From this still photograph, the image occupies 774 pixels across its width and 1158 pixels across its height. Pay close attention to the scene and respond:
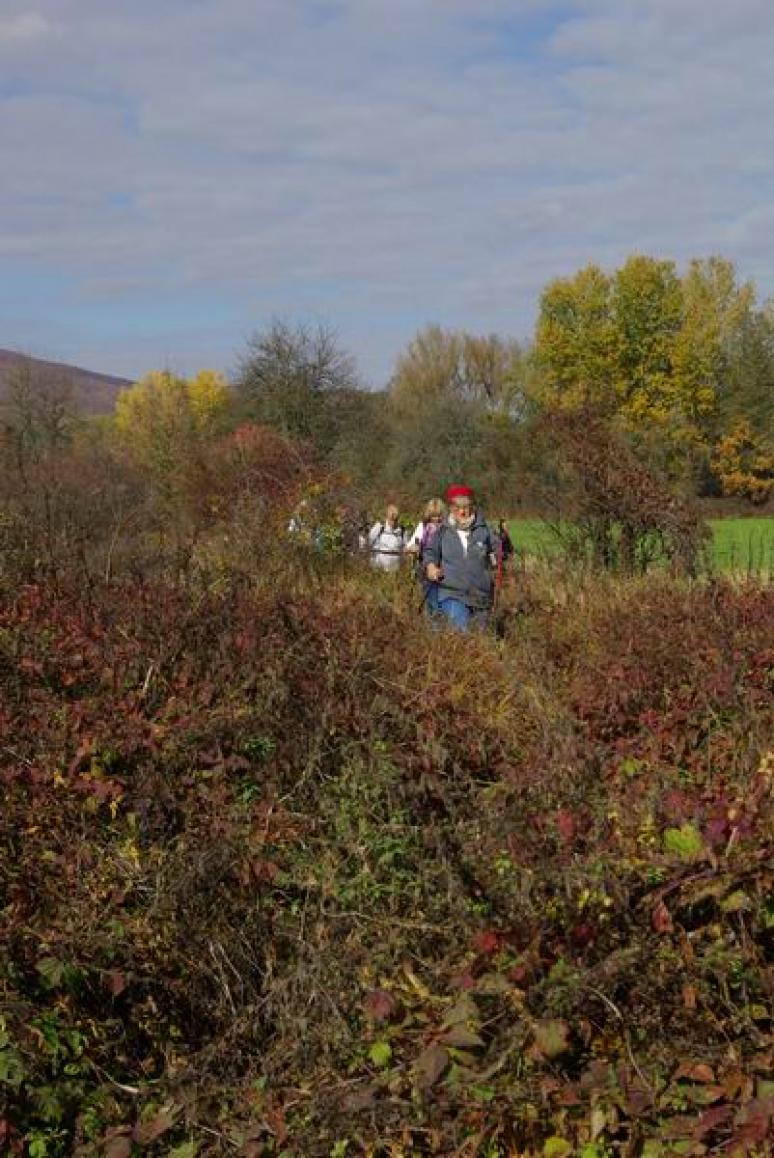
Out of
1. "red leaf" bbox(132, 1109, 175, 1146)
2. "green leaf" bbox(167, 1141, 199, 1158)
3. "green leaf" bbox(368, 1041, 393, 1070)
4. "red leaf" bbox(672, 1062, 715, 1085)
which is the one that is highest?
"red leaf" bbox(672, 1062, 715, 1085)

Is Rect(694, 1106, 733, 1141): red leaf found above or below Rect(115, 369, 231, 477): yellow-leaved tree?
below

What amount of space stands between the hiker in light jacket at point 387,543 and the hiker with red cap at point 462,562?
1073 mm

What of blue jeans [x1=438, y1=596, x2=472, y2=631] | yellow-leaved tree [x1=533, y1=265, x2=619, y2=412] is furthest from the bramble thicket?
yellow-leaved tree [x1=533, y1=265, x2=619, y2=412]

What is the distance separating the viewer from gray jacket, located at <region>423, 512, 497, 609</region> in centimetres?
1005

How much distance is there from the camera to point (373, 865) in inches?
188

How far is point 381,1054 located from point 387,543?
8823 mm

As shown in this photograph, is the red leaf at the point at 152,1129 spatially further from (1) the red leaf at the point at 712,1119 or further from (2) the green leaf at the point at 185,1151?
(1) the red leaf at the point at 712,1119

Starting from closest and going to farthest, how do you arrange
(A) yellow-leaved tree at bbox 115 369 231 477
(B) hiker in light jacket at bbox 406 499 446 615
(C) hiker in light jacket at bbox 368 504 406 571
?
(B) hiker in light jacket at bbox 406 499 446 615 < (C) hiker in light jacket at bbox 368 504 406 571 < (A) yellow-leaved tree at bbox 115 369 231 477

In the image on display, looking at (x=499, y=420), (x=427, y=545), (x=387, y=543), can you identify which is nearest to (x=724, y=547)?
(x=387, y=543)

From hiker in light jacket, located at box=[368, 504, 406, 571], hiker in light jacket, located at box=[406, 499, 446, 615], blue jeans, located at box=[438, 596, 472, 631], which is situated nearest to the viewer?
blue jeans, located at box=[438, 596, 472, 631]

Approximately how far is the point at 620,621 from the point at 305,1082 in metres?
Answer: 4.14

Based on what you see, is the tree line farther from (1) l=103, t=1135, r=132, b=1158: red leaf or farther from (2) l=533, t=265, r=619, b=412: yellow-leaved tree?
(1) l=103, t=1135, r=132, b=1158: red leaf

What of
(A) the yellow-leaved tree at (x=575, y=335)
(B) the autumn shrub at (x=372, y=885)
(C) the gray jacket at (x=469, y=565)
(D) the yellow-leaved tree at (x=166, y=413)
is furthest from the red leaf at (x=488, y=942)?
(A) the yellow-leaved tree at (x=575, y=335)

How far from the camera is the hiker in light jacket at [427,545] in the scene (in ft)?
33.6
